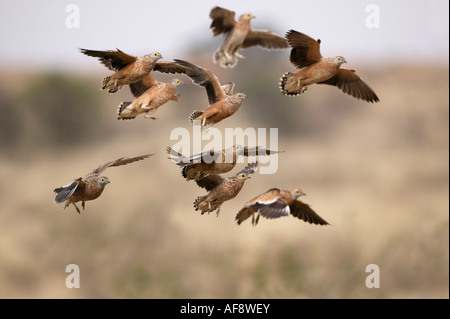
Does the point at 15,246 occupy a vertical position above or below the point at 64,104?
below

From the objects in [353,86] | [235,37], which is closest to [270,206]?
[353,86]

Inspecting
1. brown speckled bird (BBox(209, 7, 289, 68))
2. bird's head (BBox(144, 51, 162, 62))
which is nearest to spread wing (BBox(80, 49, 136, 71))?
bird's head (BBox(144, 51, 162, 62))

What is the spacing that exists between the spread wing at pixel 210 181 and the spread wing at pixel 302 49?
1342mm

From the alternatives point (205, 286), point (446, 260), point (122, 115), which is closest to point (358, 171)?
point (446, 260)

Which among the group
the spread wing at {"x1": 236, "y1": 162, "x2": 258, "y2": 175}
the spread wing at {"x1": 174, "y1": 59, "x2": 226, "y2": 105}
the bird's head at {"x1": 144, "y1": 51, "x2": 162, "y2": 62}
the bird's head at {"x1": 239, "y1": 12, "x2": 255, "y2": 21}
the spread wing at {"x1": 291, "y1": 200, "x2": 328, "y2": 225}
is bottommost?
the spread wing at {"x1": 291, "y1": 200, "x2": 328, "y2": 225}

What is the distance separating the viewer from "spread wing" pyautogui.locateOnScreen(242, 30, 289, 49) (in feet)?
31.5

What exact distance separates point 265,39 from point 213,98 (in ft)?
8.53

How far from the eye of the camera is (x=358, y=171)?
953 inches

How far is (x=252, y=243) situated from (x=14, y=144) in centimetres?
959

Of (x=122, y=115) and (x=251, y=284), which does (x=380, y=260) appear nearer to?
(x=251, y=284)

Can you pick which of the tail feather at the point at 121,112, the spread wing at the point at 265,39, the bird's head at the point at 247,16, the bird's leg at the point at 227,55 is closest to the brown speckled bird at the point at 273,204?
the tail feather at the point at 121,112

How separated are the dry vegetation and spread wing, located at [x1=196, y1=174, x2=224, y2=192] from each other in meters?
7.71

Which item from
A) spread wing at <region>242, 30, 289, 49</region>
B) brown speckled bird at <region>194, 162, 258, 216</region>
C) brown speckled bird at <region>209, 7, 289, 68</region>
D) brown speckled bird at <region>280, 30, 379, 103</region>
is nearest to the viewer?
brown speckled bird at <region>194, 162, 258, 216</region>

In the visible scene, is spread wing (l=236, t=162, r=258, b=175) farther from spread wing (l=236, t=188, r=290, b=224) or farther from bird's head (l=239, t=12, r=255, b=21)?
bird's head (l=239, t=12, r=255, b=21)
